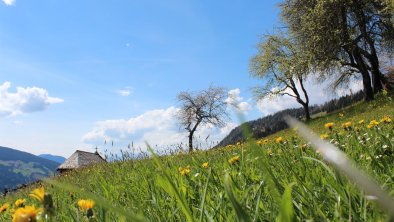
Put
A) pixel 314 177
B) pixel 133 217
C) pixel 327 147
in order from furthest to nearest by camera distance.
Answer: pixel 314 177, pixel 133 217, pixel 327 147

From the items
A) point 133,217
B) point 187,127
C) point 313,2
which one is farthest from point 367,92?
point 187,127

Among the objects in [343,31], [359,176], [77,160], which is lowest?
[359,176]

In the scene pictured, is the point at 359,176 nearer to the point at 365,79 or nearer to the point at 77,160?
the point at 365,79

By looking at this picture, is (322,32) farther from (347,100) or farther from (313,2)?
(347,100)

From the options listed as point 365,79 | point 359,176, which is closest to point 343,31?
point 365,79

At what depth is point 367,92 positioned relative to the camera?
36.3m

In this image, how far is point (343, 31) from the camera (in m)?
35.9

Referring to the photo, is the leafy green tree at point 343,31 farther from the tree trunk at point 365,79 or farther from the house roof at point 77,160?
the house roof at point 77,160

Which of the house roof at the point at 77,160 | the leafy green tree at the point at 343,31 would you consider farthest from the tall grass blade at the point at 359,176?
the house roof at the point at 77,160

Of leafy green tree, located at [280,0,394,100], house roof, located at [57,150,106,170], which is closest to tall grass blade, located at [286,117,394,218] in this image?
leafy green tree, located at [280,0,394,100]

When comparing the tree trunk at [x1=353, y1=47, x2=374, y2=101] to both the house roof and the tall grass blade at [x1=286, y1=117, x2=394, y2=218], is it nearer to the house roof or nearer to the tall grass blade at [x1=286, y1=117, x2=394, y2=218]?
the tall grass blade at [x1=286, y1=117, x2=394, y2=218]

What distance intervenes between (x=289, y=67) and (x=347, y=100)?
10.9 meters

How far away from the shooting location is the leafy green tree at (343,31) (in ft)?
116

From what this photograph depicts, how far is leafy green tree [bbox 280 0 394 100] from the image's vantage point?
116ft
